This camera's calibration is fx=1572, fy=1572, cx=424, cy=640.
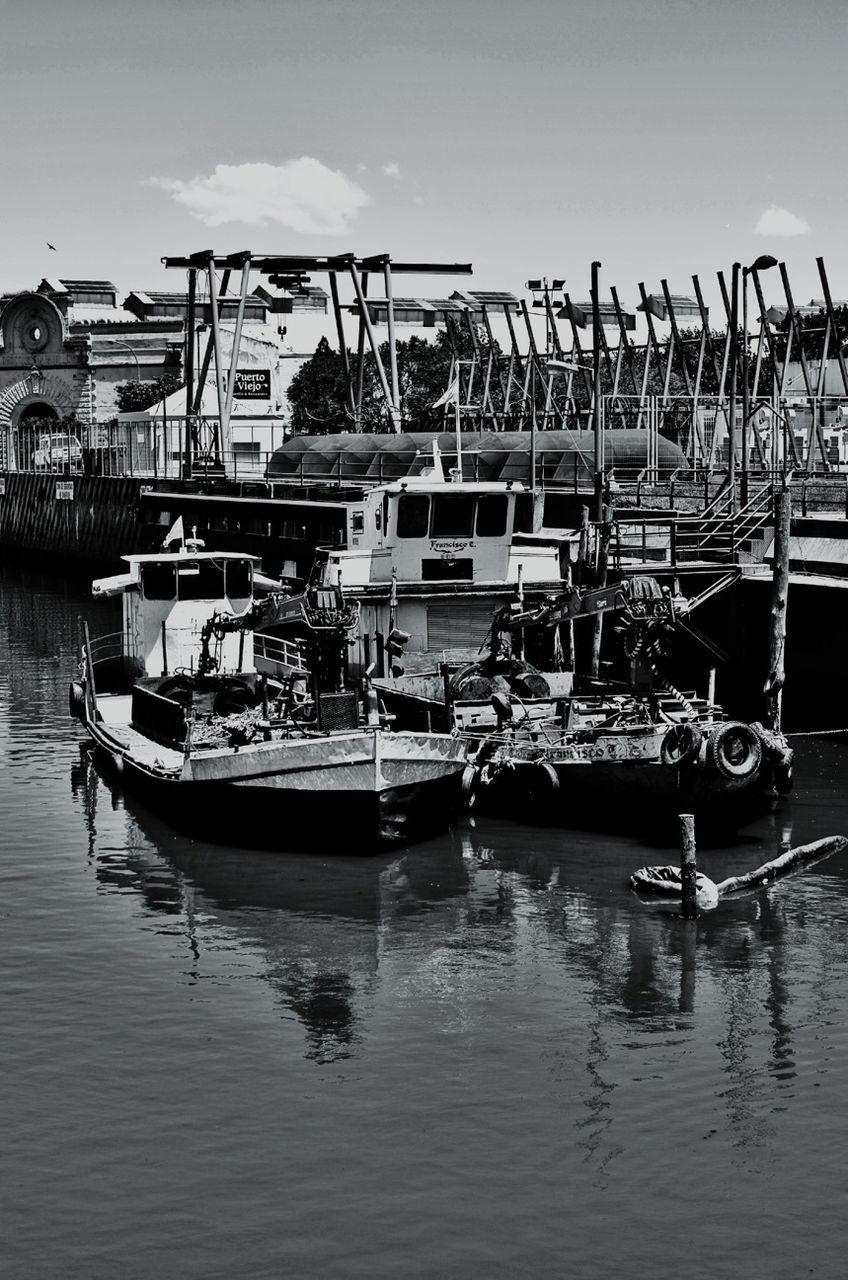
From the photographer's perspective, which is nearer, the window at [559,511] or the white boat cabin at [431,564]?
the white boat cabin at [431,564]

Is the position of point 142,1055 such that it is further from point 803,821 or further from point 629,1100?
point 803,821

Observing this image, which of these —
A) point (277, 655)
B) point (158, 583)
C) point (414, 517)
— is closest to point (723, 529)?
point (414, 517)

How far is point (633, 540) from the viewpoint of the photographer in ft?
156

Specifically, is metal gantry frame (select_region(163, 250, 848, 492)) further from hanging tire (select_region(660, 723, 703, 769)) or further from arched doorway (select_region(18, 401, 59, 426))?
arched doorway (select_region(18, 401, 59, 426))

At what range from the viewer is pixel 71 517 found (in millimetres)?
92312

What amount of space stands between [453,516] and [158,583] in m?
7.02

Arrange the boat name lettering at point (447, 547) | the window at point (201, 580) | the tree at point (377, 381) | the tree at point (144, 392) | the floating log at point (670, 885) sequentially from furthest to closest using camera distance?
the tree at point (144, 392)
the tree at point (377, 381)
the boat name lettering at point (447, 547)
the window at point (201, 580)
the floating log at point (670, 885)

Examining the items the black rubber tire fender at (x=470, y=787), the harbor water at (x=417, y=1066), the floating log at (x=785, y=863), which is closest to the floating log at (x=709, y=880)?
the floating log at (x=785, y=863)

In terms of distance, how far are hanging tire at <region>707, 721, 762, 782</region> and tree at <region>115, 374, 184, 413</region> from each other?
96004 millimetres

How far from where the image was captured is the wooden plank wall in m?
83.6

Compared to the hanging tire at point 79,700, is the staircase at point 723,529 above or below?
above

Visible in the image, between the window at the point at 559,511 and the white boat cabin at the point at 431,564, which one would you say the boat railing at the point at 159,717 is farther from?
the window at the point at 559,511

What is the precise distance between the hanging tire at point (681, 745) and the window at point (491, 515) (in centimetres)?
1070

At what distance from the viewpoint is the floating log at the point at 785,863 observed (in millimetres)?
24500
